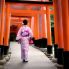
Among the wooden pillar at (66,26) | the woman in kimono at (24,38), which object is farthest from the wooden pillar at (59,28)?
the wooden pillar at (66,26)

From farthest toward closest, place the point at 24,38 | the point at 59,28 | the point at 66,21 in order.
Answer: the point at 24,38 < the point at 59,28 < the point at 66,21

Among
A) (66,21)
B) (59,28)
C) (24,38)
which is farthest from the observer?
(24,38)

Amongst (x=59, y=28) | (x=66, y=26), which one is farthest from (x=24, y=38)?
(x=66, y=26)

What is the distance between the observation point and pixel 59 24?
8.29 m

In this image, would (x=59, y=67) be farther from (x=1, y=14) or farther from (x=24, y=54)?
(x=1, y=14)

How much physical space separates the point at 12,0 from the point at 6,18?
1447 millimetres

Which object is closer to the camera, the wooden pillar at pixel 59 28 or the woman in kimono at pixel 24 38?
the wooden pillar at pixel 59 28

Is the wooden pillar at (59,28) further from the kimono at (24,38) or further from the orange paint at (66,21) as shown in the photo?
the orange paint at (66,21)

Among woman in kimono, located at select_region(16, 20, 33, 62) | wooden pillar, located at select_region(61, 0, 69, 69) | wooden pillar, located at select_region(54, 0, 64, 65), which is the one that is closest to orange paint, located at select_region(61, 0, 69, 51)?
wooden pillar, located at select_region(61, 0, 69, 69)

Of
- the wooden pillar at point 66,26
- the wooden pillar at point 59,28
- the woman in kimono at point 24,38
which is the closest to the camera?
the wooden pillar at point 66,26

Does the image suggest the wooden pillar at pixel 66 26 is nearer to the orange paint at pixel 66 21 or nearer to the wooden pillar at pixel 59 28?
the orange paint at pixel 66 21

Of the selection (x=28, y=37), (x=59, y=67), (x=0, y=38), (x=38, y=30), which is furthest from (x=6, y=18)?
(x=38, y=30)

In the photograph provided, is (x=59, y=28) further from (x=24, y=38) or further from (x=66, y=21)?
(x=66, y=21)

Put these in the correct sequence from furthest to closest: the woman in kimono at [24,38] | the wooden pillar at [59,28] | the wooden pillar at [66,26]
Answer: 1. the woman in kimono at [24,38]
2. the wooden pillar at [59,28]
3. the wooden pillar at [66,26]
